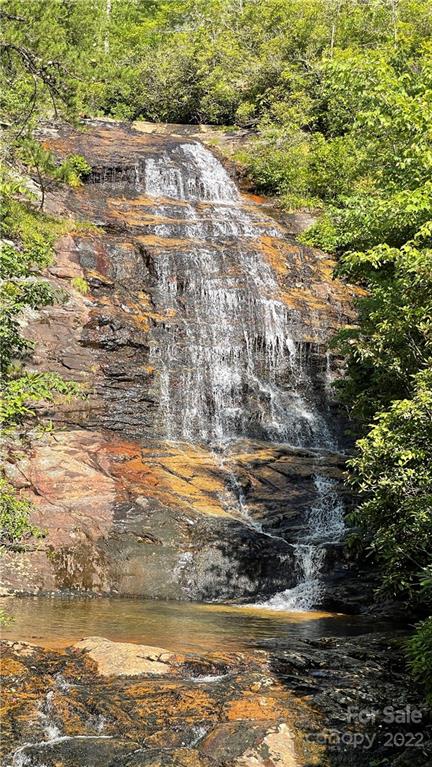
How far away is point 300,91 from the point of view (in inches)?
1405

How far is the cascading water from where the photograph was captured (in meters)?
18.9

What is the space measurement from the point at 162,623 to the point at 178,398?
916 cm

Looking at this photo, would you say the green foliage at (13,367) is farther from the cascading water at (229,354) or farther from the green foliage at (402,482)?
the cascading water at (229,354)

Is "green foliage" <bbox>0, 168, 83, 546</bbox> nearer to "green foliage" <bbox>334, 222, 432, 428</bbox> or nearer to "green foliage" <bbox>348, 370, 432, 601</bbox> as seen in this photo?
"green foliage" <bbox>348, 370, 432, 601</bbox>

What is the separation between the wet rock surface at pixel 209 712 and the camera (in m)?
5.99

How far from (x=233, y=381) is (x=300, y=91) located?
71.6 ft

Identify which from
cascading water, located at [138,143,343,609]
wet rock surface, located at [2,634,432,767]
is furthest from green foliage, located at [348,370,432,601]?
cascading water, located at [138,143,343,609]

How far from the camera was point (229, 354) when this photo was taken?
20.7 metres

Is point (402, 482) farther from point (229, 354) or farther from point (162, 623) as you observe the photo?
point (229, 354)

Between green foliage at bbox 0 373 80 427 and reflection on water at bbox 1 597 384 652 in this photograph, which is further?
reflection on water at bbox 1 597 384 652

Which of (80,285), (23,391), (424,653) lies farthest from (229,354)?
(424,653)

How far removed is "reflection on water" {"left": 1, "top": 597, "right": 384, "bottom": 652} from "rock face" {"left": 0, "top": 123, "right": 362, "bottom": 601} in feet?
3.67

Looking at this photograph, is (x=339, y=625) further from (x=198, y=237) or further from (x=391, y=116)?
(x=198, y=237)

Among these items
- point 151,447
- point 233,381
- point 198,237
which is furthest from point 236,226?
point 151,447
